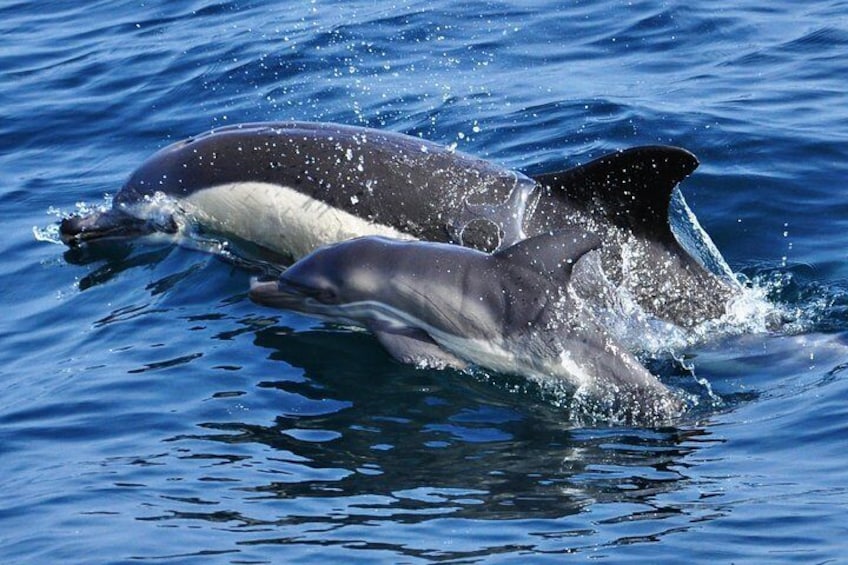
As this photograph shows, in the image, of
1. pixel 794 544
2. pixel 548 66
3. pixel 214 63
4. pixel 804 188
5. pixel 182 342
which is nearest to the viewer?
pixel 794 544

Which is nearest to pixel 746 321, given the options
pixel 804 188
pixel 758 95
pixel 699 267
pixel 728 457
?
pixel 699 267

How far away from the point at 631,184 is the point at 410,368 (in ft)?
7.07

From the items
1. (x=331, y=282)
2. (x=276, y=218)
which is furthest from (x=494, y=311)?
(x=276, y=218)

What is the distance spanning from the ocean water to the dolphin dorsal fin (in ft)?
3.02

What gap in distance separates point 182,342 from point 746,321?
14.6ft

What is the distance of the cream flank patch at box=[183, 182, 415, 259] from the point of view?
13.0 m

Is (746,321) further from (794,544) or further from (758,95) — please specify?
(758,95)

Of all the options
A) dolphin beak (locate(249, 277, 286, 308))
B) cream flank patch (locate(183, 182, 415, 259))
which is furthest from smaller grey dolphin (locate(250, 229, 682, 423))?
cream flank patch (locate(183, 182, 415, 259))

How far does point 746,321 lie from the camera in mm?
12516

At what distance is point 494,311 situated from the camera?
1140 centimetres

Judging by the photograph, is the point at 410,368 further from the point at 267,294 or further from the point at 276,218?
the point at 276,218

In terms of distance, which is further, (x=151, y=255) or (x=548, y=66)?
(x=548, y=66)

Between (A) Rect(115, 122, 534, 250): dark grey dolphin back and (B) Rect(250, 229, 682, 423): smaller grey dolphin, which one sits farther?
(A) Rect(115, 122, 534, 250): dark grey dolphin back

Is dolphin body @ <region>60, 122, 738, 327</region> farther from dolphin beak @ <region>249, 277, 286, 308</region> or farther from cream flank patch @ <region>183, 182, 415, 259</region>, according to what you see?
dolphin beak @ <region>249, 277, 286, 308</region>
